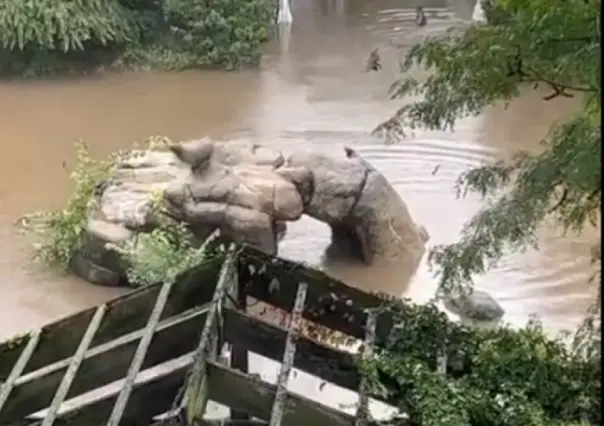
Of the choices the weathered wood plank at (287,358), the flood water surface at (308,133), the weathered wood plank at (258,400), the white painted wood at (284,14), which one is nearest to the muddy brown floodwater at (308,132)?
the flood water surface at (308,133)

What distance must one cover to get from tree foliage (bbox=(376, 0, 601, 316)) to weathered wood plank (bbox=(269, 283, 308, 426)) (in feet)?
1.70

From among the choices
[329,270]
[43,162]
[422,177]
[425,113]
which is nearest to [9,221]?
[43,162]

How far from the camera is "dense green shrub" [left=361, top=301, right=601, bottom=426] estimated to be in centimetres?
325

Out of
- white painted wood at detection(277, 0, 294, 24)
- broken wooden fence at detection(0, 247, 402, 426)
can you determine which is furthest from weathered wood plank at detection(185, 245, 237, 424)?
white painted wood at detection(277, 0, 294, 24)

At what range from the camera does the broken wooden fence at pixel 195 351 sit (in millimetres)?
3215

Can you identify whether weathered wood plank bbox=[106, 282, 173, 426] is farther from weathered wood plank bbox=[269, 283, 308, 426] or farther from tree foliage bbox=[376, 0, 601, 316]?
tree foliage bbox=[376, 0, 601, 316]

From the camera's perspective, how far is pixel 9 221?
7.45 m

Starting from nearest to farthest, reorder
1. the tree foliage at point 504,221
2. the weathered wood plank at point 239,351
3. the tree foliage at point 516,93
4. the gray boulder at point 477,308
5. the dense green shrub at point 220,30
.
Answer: the tree foliage at point 516,93, the tree foliage at point 504,221, the weathered wood plank at point 239,351, the gray boulder at point 477,308, the dense green shrub at point 220,30

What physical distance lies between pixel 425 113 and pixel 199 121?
6295mm

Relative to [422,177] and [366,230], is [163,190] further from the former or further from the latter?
[422,177]

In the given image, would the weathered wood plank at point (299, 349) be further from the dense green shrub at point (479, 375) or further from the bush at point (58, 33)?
the bush at point (58, 33)

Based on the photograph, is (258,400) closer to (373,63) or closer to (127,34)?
(373,63)

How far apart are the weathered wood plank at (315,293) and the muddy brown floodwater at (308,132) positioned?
1.17m

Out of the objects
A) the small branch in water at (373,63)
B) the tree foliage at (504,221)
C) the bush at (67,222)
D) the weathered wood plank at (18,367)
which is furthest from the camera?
the small branch in water at (373,63)
